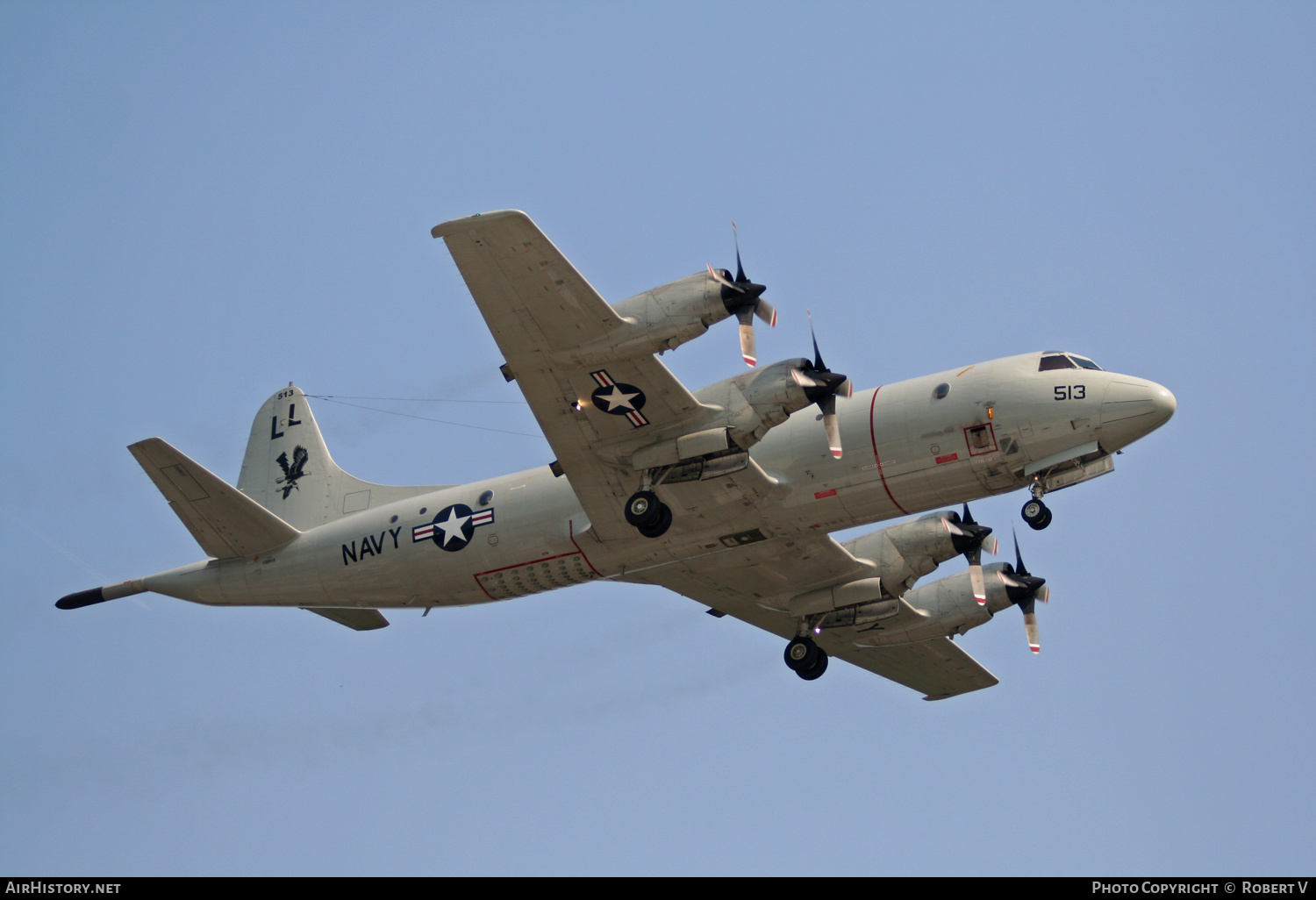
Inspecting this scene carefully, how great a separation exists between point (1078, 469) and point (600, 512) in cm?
860

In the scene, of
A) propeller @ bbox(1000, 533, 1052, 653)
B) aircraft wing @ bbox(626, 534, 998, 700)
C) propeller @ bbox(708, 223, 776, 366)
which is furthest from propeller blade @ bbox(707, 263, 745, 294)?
propeller @ bbox(1000, 533, 1052, 653)

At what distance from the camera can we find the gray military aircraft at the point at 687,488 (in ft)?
71.1

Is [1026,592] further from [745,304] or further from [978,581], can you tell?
[745,304]

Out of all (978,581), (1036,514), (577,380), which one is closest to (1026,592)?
(978,581)

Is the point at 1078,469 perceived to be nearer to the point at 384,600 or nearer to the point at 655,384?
the point at 655,384

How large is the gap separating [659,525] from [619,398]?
7.60 ft

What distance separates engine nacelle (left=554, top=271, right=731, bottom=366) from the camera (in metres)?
20.9

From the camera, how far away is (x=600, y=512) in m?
24.4

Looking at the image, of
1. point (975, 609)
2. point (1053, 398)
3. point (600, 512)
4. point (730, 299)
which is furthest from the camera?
point (975, 609)

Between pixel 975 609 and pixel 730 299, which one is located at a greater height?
pixel 730 299

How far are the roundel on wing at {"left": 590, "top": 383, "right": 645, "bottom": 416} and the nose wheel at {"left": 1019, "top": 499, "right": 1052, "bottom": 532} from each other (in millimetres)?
6878

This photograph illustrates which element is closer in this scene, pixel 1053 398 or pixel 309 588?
pixel 1053 398

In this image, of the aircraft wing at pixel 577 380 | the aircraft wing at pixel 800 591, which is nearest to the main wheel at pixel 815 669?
the aircraft wing at pixel 800 591

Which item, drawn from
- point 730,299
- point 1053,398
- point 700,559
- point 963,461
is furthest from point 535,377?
point 1053,398
